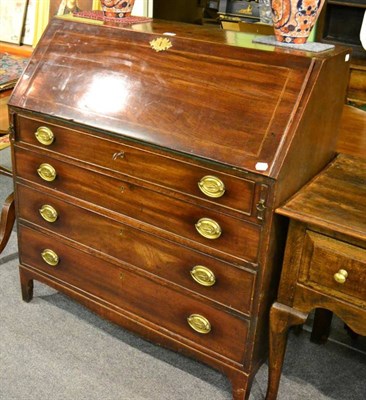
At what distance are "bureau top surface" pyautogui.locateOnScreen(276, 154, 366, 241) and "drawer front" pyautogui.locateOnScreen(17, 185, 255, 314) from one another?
259 mm

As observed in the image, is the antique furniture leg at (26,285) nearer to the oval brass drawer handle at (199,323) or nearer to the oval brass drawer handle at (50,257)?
the oval brass drawer handle at (50,257)

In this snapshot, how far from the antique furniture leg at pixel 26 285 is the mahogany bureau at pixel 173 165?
0.22 metres

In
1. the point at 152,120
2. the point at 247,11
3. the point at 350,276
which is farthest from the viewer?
the point at 247,11

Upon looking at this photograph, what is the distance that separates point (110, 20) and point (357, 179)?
104 centimetres

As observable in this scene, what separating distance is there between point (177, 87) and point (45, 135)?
0.55 m

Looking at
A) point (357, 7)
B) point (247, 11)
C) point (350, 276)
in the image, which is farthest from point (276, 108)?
point (357, 7)

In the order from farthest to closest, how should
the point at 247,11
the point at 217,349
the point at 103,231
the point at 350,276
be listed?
the point at 247,11
the point at 103,231
the point at 217,349
the point at 350,276

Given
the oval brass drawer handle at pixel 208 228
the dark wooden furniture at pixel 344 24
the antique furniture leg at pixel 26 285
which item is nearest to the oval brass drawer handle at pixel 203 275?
the oval brass drawer handle at pixel 208 228

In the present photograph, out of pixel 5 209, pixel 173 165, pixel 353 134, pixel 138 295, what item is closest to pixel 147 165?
pixel 173 165

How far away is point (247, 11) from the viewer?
3.30 metres

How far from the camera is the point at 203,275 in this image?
5.93 ft

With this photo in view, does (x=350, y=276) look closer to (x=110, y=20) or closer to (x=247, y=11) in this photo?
(x=110, y=20)

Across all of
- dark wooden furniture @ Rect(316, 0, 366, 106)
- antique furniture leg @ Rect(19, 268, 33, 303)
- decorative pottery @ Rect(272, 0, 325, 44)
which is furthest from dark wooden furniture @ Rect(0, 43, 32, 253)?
dark wooden furniture @ Rect(316, 0, 366, 106)

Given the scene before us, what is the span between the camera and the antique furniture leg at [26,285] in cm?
241
